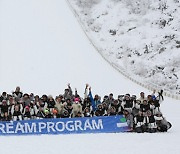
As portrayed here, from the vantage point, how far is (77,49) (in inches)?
1152

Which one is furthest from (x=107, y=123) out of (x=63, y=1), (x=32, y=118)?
(x=63, y=1)

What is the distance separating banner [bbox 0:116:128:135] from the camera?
38.9ft

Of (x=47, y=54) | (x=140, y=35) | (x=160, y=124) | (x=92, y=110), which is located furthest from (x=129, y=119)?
(x=140, y=35)

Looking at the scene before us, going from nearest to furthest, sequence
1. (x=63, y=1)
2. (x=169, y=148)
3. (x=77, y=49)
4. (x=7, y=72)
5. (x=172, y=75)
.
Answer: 1. (x=169, y=148)
2. (x=7, y=72)
3. (x=172, y=75)
4. (x=77, y=49)
5. (x=63, y=1)

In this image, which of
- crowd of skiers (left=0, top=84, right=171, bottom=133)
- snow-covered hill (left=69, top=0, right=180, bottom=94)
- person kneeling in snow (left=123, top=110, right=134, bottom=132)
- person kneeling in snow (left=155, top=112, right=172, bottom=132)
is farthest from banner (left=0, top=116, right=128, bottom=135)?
snow-covered hill (left=69, top=0, right=180, bottom=94)

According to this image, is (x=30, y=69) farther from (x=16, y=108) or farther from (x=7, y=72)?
(x=16, y=108)

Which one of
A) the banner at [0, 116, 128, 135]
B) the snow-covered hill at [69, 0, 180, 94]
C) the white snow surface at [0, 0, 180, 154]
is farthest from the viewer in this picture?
the snow-covered hill at [69, 0, 180, 94]

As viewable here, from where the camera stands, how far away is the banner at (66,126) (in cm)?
1184

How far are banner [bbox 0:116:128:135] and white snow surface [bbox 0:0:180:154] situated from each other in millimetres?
321

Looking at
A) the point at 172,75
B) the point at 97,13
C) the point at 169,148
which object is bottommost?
the point at 169,148

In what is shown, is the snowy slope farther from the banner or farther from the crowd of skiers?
the banner

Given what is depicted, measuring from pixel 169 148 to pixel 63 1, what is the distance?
109 feet

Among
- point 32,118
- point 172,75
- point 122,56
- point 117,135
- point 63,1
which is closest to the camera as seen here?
point 117,135

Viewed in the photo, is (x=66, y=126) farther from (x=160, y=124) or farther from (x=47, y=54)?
(x=47, y=54)
